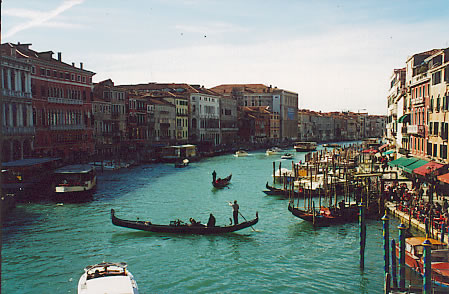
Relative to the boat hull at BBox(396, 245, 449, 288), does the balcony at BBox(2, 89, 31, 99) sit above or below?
above

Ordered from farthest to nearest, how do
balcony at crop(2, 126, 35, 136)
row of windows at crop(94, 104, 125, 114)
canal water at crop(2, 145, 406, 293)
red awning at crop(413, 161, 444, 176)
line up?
row of windows at crop(94, 104, 125, 114), balcony at crop(2, 126, 35, 136), red awning at crop(413, 161, 444, 176), canal water at crop(2, 145, 406, 293)

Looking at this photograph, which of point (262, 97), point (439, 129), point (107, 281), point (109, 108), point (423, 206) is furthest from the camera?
point (262, 97)

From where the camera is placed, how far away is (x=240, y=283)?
409 inches

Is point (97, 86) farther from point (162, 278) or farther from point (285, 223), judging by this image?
point (162, 278)

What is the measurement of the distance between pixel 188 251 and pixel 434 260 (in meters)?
6.04

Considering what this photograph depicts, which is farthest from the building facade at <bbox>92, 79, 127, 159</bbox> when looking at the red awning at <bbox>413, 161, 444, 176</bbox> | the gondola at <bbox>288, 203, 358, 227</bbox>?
the red awning at <bbox>413, 161, 444, 176</bbox>

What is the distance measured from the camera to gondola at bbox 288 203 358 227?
50.2 ft

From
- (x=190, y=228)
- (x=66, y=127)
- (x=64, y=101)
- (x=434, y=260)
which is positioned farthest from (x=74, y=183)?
(x=434, y=260)

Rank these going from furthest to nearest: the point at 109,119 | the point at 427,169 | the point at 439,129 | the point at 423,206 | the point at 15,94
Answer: the point at 109,119, the point at 15,94, the point at 439,129, the point at 427,169, the point at 423,206

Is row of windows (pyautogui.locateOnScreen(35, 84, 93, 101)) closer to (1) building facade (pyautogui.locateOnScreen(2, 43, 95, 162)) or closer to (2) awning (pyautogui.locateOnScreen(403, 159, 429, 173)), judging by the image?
(1) building facade (pyautogui.locateOnScreen(2, 43, 95, 162))

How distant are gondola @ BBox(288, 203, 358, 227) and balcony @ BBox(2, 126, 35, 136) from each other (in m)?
16.5

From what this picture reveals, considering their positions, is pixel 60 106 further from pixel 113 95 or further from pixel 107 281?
pixel 107 281

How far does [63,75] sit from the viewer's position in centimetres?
3312

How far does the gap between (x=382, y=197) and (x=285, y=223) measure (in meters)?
3.54
